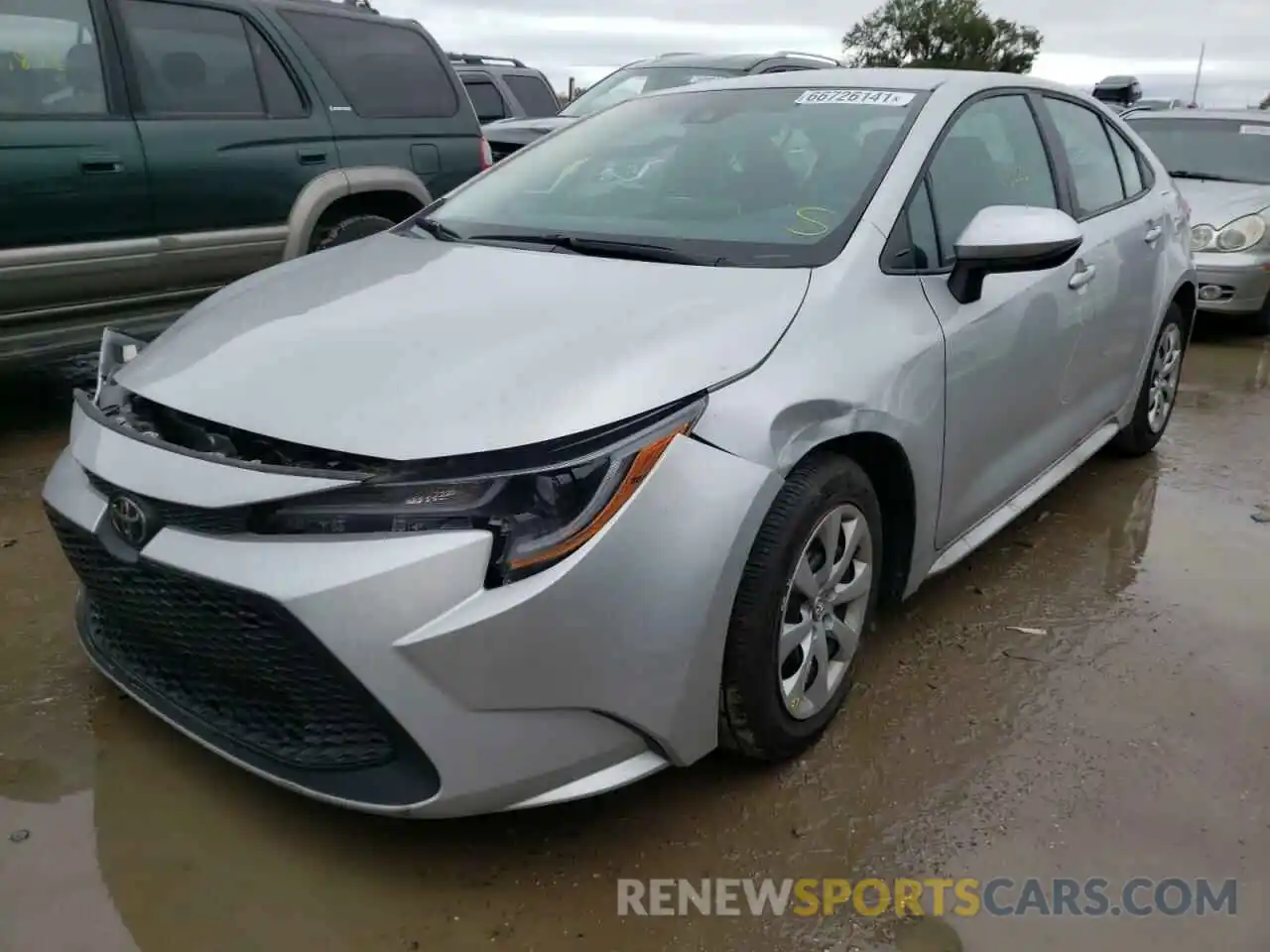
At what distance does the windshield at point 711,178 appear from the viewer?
8.79ft

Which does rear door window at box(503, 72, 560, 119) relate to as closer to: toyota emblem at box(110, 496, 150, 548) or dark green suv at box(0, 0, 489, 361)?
dark green suv at box(0, 0, 489, 361)

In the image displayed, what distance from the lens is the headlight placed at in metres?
1.86

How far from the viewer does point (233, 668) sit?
199 centimetres

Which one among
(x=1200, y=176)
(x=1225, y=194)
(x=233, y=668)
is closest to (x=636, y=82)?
(x=1200, y=176)

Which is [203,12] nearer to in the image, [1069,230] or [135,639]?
[135,639]

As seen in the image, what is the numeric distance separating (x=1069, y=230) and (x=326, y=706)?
6.93 feet

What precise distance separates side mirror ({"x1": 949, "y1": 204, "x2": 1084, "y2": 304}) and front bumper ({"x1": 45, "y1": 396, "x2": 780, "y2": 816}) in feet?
3.22

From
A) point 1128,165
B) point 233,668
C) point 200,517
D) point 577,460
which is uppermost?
point 1128,165

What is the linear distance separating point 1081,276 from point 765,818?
6.85 ft

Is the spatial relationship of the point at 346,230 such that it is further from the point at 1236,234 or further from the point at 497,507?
the point at 1236,234

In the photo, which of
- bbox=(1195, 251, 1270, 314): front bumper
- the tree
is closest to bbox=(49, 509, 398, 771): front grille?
bbox=(1195, 251, 1270, 314): front bumper

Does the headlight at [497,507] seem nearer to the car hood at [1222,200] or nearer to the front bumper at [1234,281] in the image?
the front bumper at [1234,281]

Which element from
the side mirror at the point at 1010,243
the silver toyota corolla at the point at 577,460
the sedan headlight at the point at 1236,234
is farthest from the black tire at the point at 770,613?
the sedan headlight at the point at 1236,234

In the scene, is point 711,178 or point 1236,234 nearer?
point 711,178
